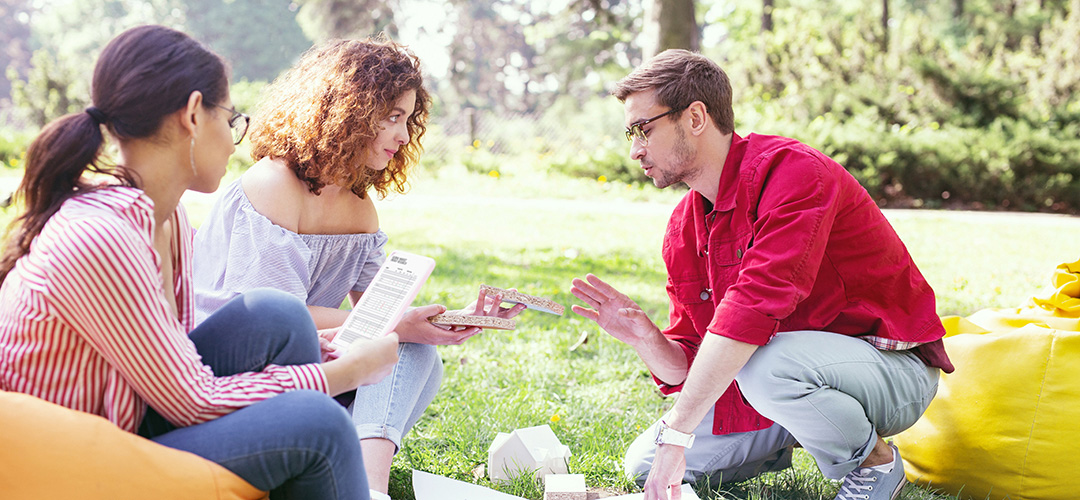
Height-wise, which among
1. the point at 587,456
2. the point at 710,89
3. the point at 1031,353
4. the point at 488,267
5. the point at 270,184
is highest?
the point at 710,89

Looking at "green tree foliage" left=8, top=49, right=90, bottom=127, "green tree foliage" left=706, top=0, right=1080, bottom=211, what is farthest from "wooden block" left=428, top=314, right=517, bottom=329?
"green tree foliage" left=8, top=49, right=90, bottom=127

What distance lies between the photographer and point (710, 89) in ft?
8.11

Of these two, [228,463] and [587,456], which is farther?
[587,456]

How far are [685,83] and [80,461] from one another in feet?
5.96

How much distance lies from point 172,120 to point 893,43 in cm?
1393

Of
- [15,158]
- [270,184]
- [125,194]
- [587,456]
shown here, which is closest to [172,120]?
[125,194]

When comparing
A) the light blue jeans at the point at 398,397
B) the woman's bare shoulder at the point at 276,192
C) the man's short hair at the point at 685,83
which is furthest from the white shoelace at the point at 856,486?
the woman's bare shoulder at the point at 276,192

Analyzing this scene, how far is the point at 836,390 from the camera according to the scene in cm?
230

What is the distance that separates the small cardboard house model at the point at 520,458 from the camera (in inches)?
105

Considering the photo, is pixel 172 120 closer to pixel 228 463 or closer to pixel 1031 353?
pixel 228 463

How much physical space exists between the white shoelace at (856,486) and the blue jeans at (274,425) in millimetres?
1463

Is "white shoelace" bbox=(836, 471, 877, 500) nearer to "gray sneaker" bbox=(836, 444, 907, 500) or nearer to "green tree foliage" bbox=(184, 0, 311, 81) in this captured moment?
"gray sneaker" bbox=(836, 444, 907, 500)

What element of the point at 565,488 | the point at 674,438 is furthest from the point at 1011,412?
the point at 565,488

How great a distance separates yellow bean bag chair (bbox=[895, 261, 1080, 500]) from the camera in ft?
8.09
